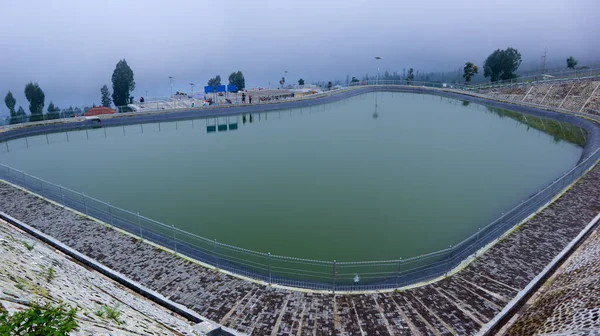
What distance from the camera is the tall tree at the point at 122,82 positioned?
71.8 metres

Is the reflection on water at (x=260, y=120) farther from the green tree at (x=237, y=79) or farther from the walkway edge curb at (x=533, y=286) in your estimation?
the green tree at (x=237, y=79)

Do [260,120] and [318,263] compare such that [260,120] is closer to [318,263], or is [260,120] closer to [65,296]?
[318,263]

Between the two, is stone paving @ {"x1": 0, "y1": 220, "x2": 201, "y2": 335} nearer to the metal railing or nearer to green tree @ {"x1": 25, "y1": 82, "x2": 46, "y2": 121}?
the metal railing

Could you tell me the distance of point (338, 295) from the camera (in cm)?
1318

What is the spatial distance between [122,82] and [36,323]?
252ft

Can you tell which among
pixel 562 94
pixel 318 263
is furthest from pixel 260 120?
pixel 562 94

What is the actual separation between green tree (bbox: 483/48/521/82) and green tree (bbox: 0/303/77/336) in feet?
298

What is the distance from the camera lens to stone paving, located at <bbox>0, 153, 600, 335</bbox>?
11617 millimetres

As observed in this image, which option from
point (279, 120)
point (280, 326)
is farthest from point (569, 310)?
point (279, 120)

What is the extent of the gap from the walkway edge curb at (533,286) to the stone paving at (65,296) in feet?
30.4

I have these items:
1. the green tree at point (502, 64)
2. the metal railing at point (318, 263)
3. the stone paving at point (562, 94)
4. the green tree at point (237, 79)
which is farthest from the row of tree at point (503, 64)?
the metal railing at point (318, 263)

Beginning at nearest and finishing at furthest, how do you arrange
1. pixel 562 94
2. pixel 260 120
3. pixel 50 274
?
pixel 50 274 < pixel 260 120 < pixel 562 94

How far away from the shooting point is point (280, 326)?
37.7ft

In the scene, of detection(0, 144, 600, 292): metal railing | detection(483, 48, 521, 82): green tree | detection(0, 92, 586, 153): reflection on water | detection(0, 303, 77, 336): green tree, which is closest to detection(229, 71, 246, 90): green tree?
detection(0, 92, 586, 153): reflection on water
